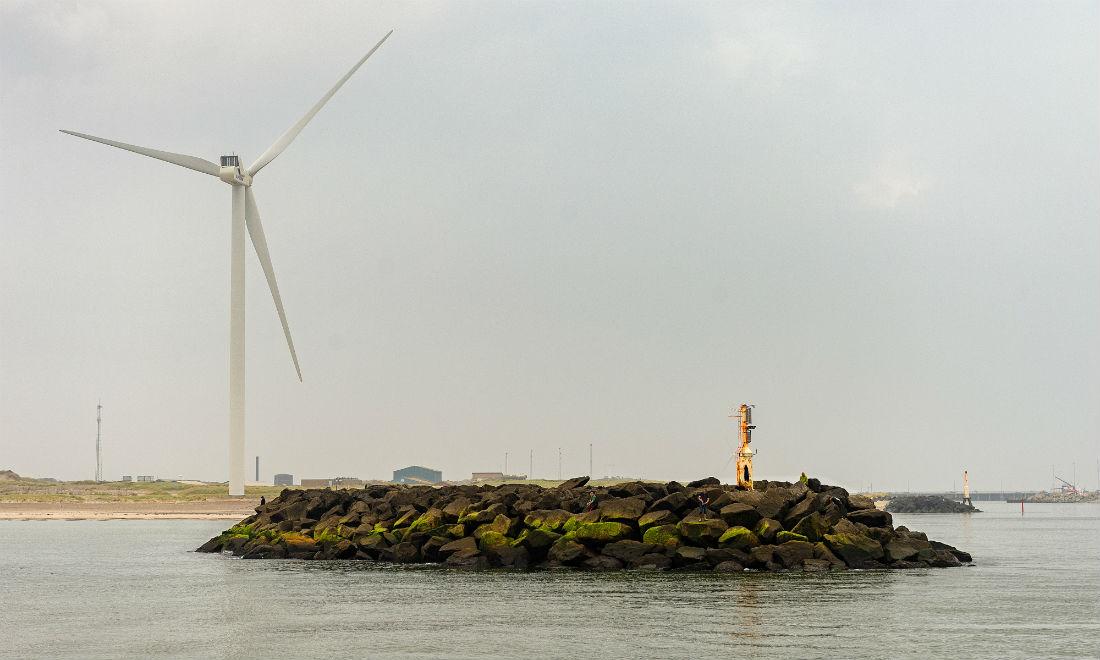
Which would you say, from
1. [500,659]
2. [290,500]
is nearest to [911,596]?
[500,659]

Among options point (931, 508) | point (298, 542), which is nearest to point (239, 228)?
point (298, 542)

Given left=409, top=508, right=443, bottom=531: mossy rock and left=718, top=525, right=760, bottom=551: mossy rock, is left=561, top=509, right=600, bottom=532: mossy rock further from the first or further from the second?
left=409, top=508, right=443, bottom=531: mossy rock

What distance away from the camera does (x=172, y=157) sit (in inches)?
2945

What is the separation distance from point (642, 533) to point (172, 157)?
1697 inches

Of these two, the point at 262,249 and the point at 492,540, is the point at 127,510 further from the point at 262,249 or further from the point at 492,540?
the point at 492,540

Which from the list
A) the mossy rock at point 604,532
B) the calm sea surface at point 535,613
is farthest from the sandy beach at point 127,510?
the mossy rock at point 604,532

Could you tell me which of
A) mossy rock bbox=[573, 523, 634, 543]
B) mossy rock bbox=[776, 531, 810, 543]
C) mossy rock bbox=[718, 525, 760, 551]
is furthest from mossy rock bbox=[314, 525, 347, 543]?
mossy rock bbox=[776, 531, 810, 543]

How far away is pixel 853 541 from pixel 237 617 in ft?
71.5

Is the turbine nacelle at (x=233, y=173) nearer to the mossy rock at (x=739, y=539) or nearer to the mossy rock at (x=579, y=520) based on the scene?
the mossy rock at (x=579, y=520)

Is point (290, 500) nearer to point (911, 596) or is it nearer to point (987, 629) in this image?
point (911, 596)

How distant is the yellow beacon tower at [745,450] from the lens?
50156 mm

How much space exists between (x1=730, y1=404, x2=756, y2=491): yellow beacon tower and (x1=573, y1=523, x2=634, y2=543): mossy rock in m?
7.32

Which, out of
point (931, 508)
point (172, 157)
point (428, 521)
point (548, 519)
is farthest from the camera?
point (931, 508)

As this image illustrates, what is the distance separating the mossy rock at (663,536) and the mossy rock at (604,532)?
703 mm
